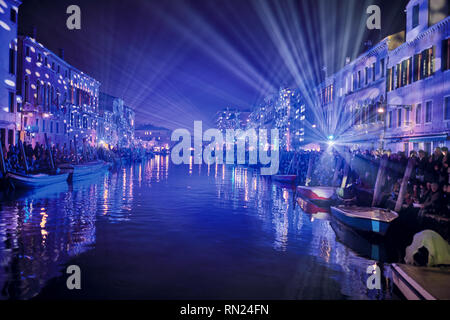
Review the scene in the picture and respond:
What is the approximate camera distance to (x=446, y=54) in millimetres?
23250

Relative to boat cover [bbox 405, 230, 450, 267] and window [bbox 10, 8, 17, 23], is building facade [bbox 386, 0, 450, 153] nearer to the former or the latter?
boat cover [bbox 405, 230, 450, 267]

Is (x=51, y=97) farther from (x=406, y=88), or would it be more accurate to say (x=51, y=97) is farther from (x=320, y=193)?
(x=406, y=88)

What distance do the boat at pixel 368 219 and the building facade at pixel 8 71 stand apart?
2686 centimetres

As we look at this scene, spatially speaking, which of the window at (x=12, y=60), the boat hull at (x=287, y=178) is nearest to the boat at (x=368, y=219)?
the boat hull at (x=287, y=178)

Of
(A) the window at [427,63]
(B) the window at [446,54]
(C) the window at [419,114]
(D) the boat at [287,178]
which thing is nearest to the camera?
(B) the window at [446,54]

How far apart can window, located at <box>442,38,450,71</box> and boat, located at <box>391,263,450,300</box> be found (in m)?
18.4

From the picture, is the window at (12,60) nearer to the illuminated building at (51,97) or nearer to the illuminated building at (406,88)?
the illuminated building at (51,97)

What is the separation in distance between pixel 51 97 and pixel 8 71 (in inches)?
592

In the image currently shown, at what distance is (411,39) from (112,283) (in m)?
26.9

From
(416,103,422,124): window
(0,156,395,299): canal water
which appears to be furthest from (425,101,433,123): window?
(0,156,395,299): canal water

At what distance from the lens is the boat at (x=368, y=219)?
12420 mm

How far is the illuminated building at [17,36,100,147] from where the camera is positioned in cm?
3934

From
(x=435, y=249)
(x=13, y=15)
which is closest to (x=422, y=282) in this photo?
(x=435, y=249)
